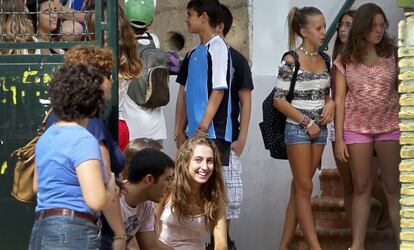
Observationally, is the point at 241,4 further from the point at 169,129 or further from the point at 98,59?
the point at 98,59

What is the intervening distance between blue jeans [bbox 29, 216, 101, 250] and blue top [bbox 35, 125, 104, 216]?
6 centimetres

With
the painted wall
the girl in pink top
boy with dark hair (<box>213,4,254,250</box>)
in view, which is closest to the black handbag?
boy with dark hair (<box>213,4,254,250</box>)

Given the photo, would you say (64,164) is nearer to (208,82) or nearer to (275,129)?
(208,82)

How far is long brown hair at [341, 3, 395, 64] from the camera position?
8789 mm

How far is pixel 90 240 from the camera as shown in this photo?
606 centimetres

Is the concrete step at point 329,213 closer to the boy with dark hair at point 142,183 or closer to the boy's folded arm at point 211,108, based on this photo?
the boy's folded arm at point 211,108

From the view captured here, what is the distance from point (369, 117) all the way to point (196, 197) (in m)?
1.71

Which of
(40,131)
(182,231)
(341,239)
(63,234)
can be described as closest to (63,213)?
(63,234)

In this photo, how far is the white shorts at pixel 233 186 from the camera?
29.1 feet

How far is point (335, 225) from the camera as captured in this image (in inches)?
381

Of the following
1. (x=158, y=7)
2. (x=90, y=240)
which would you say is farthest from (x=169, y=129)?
(x=90, y=240)

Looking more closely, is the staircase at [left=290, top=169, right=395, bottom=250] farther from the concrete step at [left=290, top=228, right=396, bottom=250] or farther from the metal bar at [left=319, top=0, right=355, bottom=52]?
the metal bar at [left=319, top=0, right=355, bottom=52]

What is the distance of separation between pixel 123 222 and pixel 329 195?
3.30 metres

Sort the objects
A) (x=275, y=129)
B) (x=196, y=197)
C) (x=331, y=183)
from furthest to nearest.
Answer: (x=331, y=183) → (x=275, y=129) → (x=196, y=197)
